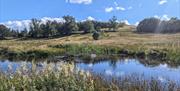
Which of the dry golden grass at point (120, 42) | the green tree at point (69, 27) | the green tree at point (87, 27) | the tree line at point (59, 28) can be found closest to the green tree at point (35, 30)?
the tree line at point (59, 28)

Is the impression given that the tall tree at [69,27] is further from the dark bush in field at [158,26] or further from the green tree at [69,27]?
the dark bush in field at [158,26]

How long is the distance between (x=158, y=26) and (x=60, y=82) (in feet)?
336

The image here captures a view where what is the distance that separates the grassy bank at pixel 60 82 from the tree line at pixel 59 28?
96115 millimetres

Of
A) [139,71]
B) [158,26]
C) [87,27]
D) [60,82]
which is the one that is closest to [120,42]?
[139,71]

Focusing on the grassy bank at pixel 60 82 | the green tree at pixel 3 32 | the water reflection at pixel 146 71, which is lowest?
the green tree at pixel 3 32

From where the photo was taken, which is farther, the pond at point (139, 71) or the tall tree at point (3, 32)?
the tall tree at point (3, 32)

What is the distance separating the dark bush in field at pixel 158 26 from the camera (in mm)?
105875

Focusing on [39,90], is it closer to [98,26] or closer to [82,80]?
[82,80]

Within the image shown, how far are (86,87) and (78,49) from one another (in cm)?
4818

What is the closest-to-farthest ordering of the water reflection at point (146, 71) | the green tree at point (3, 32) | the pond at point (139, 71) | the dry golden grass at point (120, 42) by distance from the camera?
the pond at point (139, 71) → the water reflection at point (146, 71) → the dry golden grass at point (120, 42) → the green tree at point (3, 32)

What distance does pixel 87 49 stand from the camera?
59.9 metres

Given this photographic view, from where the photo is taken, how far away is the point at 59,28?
118 m

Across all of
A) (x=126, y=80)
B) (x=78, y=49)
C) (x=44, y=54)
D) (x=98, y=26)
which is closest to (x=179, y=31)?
(x=98, y=26)

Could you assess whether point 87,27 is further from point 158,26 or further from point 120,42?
point 120,42
